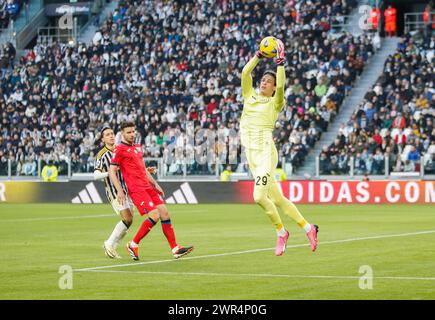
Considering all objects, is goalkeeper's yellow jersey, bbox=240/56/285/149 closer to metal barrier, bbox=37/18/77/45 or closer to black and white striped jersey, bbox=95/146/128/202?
black and white striped jersey, bbox=95/146/128/202

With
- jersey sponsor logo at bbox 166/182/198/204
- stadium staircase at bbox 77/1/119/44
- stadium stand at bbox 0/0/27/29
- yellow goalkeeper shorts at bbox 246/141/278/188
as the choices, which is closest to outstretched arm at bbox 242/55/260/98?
yellow goalkeeper shorts at bbox 246/141/278/188

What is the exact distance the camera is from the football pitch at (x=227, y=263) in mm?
11539

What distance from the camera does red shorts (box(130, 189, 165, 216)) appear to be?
15.6 metres

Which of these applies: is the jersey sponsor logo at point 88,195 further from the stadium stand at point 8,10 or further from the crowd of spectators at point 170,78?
the stadium stand at point 8,10

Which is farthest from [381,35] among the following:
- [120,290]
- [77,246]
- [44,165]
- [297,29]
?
[120,290]

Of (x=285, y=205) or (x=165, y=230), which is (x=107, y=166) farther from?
(x=285, y=205)

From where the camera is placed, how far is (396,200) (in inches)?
1414

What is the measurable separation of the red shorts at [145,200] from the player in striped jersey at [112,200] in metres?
0.42

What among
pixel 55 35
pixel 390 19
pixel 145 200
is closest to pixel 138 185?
pixel 145 200

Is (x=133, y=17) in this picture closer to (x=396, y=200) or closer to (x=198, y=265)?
(x=396, y=200)

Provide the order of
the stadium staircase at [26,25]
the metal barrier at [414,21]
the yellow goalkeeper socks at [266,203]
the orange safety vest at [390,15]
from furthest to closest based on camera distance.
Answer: the stadium staircase at [26,25] → the metal barrier at [414,21] → the orange safety vest at [390,15] → the yellow goalkeeper socks at [266,203]

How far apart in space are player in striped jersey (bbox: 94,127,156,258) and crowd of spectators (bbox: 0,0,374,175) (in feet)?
68.8

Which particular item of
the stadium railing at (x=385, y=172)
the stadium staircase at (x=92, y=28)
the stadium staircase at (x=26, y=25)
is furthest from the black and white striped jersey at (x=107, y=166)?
the stadium staircase at (x=26, y=25)
